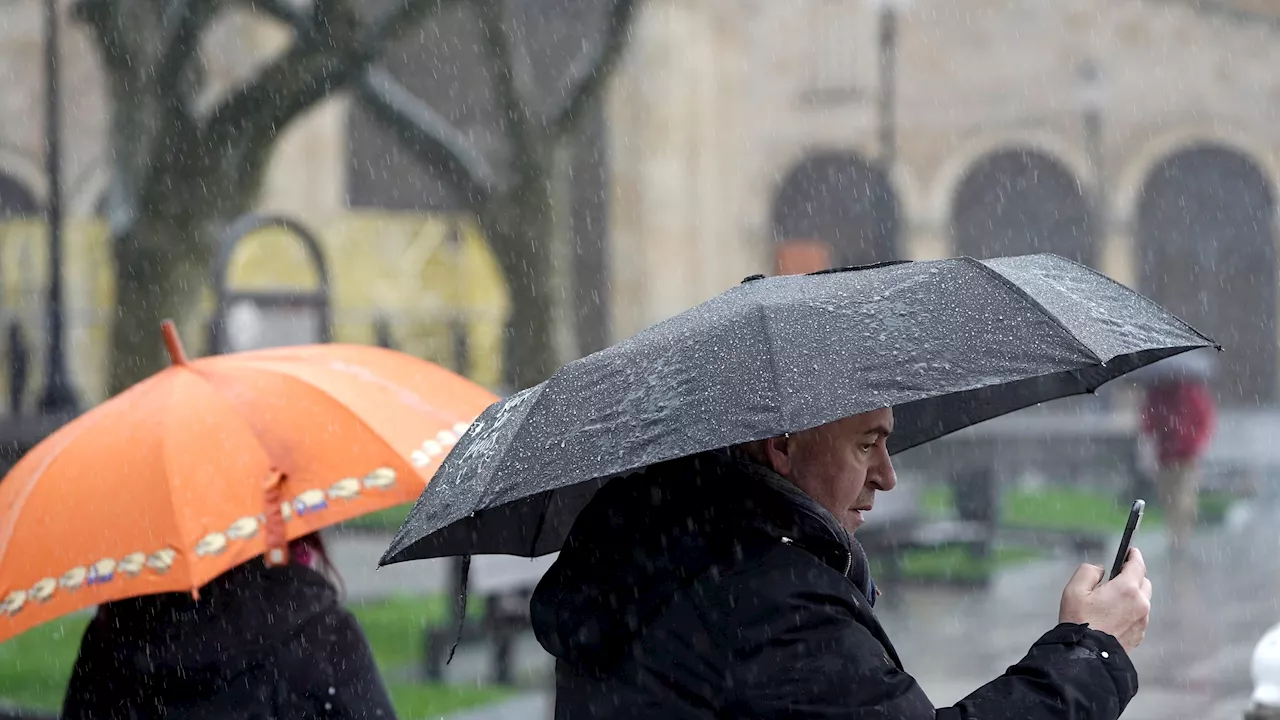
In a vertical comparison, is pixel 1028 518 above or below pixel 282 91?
below

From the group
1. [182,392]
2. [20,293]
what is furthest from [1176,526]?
[20,293]

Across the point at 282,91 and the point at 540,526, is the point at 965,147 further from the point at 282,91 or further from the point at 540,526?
the point at 540,526

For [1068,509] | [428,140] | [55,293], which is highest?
[428,140]

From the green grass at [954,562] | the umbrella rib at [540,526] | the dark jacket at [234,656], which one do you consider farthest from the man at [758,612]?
the green grass at [954,562]

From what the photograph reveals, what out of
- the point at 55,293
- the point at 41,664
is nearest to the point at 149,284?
the point at 41,664

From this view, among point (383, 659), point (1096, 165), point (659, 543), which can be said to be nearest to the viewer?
point (659, 543)

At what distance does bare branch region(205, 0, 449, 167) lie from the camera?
11508 mm

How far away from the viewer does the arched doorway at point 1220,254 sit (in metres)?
27.5

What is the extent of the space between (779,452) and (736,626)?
37 centimetres

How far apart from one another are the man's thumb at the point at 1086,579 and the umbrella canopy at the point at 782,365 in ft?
0.94

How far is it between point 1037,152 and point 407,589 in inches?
753

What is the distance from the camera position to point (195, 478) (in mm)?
3467

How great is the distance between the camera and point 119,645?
346 centimetres

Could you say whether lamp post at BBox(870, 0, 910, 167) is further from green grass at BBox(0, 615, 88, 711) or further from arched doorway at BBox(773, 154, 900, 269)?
green grass at BBox(0, 615, 88, 711)
